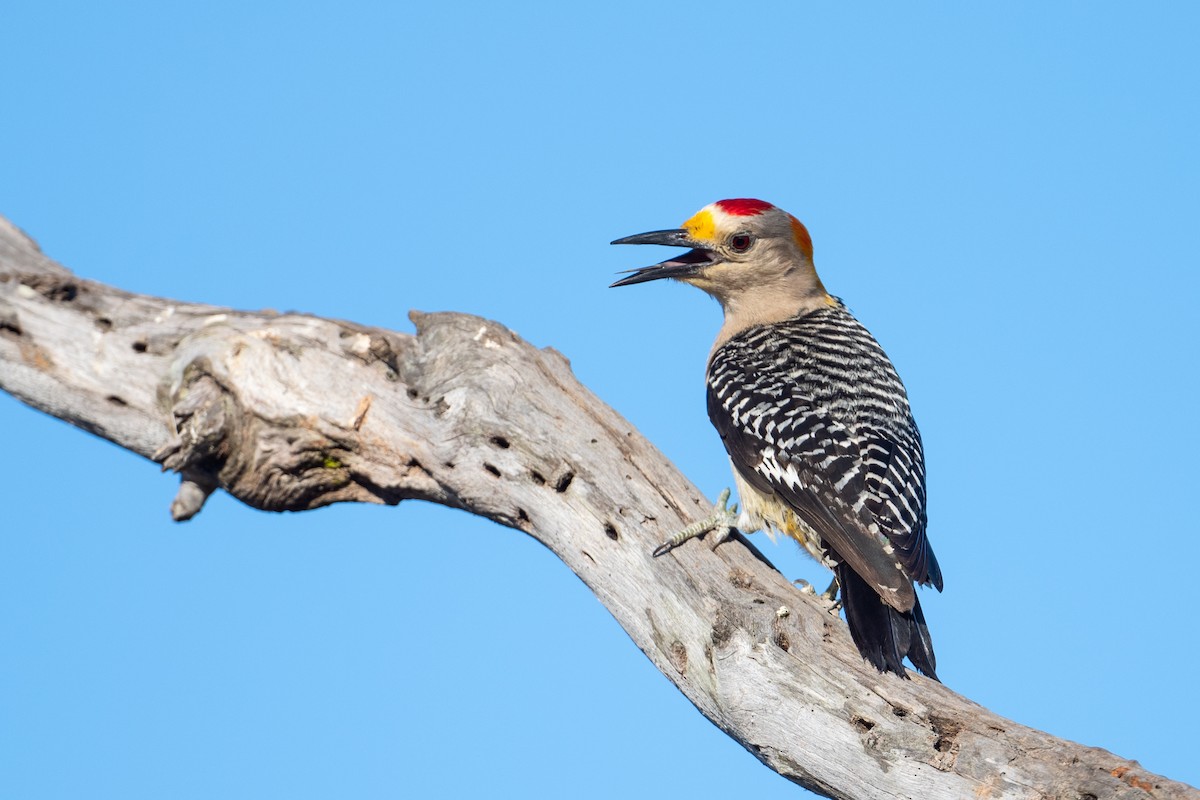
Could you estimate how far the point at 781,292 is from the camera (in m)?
7.66

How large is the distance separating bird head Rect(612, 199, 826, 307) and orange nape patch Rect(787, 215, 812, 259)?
59mm

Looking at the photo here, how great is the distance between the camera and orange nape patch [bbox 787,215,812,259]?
25.3 feet

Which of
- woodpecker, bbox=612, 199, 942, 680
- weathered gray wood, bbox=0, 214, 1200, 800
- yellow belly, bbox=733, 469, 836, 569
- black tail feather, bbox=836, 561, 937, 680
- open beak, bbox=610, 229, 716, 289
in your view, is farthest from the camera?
open beak, bbox=610, 229, 716, 289

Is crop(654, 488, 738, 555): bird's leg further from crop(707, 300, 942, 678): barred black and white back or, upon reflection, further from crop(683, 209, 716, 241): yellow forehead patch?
crop(683, 209, 716, 241): yellow forehead patch

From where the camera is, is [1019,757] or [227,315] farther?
[227,315]

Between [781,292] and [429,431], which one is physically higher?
[781,292]

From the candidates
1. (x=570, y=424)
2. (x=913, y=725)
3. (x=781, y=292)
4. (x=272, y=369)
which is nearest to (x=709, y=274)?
(x=781, y=292)

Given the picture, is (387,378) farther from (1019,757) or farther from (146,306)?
(1019,757)

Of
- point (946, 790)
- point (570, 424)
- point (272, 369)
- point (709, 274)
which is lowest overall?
point (946, 790)

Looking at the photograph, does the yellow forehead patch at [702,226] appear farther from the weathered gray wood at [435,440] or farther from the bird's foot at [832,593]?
the bird's foot at [832,593]

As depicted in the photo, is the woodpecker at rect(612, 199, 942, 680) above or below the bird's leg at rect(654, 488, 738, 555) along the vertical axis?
above

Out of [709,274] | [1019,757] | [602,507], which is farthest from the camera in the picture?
[709,274]

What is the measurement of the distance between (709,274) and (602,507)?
98.2 inches

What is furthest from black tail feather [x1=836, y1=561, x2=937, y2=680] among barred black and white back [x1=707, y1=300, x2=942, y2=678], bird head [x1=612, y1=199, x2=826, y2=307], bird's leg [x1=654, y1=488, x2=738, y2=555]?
bird head [x1=612, y1=199, x2=826, y2=307]
